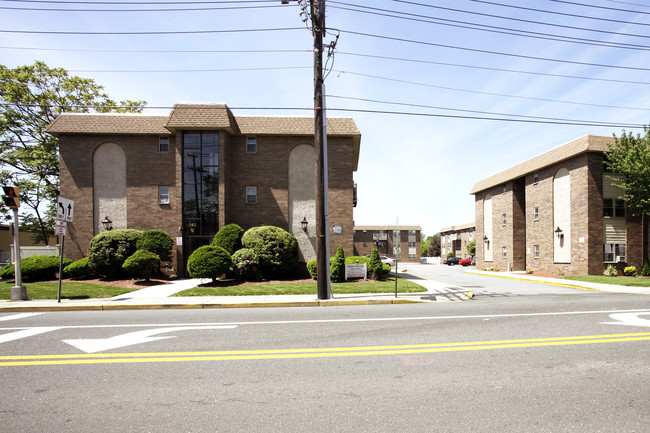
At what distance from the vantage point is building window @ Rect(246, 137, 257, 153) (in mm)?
20688

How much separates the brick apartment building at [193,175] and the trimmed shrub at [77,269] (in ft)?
6.72

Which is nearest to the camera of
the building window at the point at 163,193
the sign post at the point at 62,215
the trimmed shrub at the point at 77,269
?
the sign post at the point at 62,215

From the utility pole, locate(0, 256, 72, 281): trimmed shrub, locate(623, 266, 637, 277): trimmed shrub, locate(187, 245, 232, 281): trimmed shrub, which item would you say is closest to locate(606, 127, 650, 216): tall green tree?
locate(623, 266, 637, 277): trimmed shrub

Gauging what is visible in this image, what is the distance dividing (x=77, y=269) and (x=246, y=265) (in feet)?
29.8

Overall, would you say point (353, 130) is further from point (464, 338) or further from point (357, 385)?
point (357, 385)

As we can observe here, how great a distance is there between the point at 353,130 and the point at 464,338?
52.0 feet

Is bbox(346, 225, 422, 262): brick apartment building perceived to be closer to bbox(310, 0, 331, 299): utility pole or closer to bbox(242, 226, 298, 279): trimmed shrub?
bbox(242, 226, 298, 279): trimmed shrub

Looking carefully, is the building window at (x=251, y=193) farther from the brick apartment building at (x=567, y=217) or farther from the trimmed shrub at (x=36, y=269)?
the brick apartment building at (x=567, y=217)

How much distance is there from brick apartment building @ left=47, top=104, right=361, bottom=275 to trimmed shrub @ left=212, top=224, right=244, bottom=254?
1.46 m

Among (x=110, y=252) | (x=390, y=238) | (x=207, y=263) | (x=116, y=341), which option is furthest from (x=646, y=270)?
(x=390, y=238)

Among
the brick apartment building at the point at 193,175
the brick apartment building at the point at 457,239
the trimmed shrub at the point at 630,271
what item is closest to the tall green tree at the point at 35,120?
the brick apartment building at the point at 193,175

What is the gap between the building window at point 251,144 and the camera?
20688 millimetres

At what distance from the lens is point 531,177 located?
94.0ft

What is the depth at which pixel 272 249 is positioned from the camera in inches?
676
